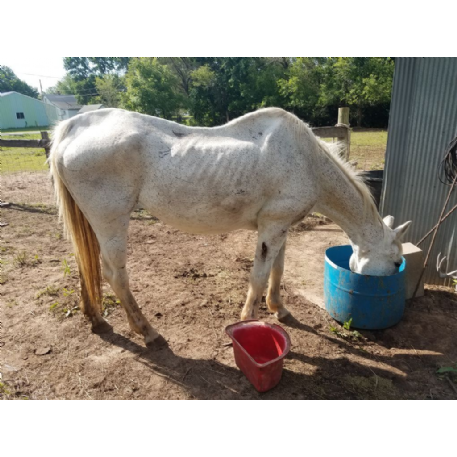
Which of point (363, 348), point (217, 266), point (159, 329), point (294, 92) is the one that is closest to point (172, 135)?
point (159, 329)

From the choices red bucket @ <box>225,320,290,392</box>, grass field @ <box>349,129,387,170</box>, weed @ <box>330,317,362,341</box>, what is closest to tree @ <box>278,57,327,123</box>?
grass field @ <box>349,129,387,170</box>

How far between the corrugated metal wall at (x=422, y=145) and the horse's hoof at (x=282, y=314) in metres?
2.17

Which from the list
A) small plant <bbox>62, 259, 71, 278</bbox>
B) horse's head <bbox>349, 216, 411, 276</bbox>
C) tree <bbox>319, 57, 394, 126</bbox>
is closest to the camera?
horse's head <bbox>349, 216, 411, 276</bbox>

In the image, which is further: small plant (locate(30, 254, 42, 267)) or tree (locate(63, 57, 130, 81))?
tree (locate(63, 57, 130, 81))

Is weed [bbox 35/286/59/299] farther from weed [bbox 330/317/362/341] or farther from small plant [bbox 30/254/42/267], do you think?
weed [bbox 330/317/362/341]

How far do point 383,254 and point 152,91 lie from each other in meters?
22.3

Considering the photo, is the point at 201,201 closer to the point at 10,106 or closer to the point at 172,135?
the point at 172,135

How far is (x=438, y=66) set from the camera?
3734 millimetres

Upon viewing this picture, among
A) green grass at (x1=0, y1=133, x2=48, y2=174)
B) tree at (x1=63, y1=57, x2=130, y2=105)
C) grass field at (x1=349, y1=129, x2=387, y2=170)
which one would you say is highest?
tree at (x1=63, y1=57, x2=130, y2=105)

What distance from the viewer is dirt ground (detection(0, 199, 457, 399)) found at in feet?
8.73

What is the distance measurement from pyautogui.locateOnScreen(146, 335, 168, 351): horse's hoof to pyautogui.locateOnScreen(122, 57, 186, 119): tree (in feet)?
71.1

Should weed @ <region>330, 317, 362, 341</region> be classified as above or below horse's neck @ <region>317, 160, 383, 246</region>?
below

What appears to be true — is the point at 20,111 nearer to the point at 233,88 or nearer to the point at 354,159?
the point at 233,88

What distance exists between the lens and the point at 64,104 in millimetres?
43094
